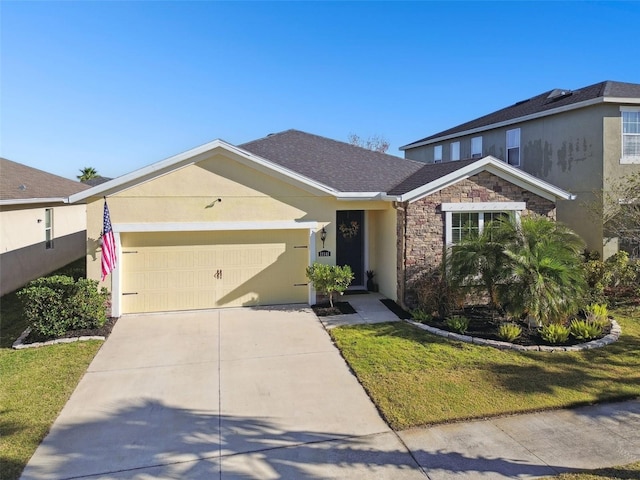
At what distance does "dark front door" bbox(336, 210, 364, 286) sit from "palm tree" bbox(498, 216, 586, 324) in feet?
17.4

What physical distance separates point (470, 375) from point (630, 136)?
1290 cm

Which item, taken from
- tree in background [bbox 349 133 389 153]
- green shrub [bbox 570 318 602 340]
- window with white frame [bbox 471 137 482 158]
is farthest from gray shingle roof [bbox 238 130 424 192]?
tree in background [bbox 349 133 389 153]

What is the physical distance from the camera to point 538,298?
901cm

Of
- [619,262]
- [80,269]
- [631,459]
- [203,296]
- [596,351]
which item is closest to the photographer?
[631,459]

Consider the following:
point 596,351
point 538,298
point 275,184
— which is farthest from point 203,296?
point 596,351

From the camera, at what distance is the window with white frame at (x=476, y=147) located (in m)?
21.1

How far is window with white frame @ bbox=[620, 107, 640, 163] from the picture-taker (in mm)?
14953

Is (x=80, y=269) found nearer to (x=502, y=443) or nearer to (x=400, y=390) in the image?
(x=400, y=390)

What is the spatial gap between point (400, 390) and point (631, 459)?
10.3 ft

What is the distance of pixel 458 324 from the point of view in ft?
32.8

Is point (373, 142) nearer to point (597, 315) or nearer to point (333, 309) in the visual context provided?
point (333, 309)

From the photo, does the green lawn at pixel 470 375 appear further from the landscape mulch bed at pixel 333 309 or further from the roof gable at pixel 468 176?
the roof gable at pixel 468 176

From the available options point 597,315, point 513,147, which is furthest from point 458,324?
point 513,147

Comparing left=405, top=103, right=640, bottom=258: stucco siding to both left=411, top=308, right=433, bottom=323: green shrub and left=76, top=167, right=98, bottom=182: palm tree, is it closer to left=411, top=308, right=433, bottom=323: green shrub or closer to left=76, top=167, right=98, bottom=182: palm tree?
left=411, top=308, right=433, bottom=323: green shrub
